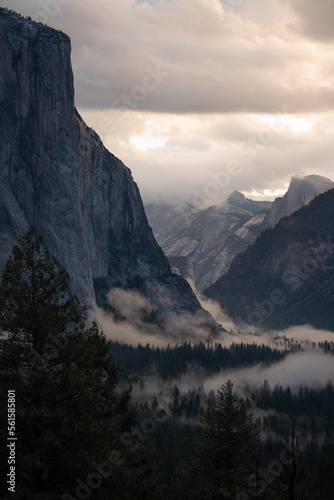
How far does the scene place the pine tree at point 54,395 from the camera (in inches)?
1339

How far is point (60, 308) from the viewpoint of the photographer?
3903 centimetres

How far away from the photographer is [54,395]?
1383 inches

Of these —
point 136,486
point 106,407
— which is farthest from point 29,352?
point 136,486

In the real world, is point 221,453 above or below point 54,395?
below

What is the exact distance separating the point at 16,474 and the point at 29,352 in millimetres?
7110

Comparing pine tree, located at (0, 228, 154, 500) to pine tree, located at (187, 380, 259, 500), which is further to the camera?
pine tree, located at (187, 380, 259, 500)

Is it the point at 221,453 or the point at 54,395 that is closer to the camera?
the point at 54,395

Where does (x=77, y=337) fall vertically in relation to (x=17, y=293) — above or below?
below

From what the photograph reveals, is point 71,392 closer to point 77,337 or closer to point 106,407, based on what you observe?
point 77,337

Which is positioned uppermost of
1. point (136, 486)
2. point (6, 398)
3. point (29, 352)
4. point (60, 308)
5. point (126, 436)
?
point (60, 308)

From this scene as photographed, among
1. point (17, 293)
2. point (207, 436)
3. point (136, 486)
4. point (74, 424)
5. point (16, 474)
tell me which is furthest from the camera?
point (207, 436)

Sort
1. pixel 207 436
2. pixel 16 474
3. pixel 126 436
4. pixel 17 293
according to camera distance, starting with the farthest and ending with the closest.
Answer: pixel 207 436 < pixel 126 436 < pixel 17 293 < pixel 16 474

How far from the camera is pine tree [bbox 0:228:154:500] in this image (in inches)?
1339

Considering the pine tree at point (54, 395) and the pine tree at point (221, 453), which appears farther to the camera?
the pine tree at point (221, 453)
